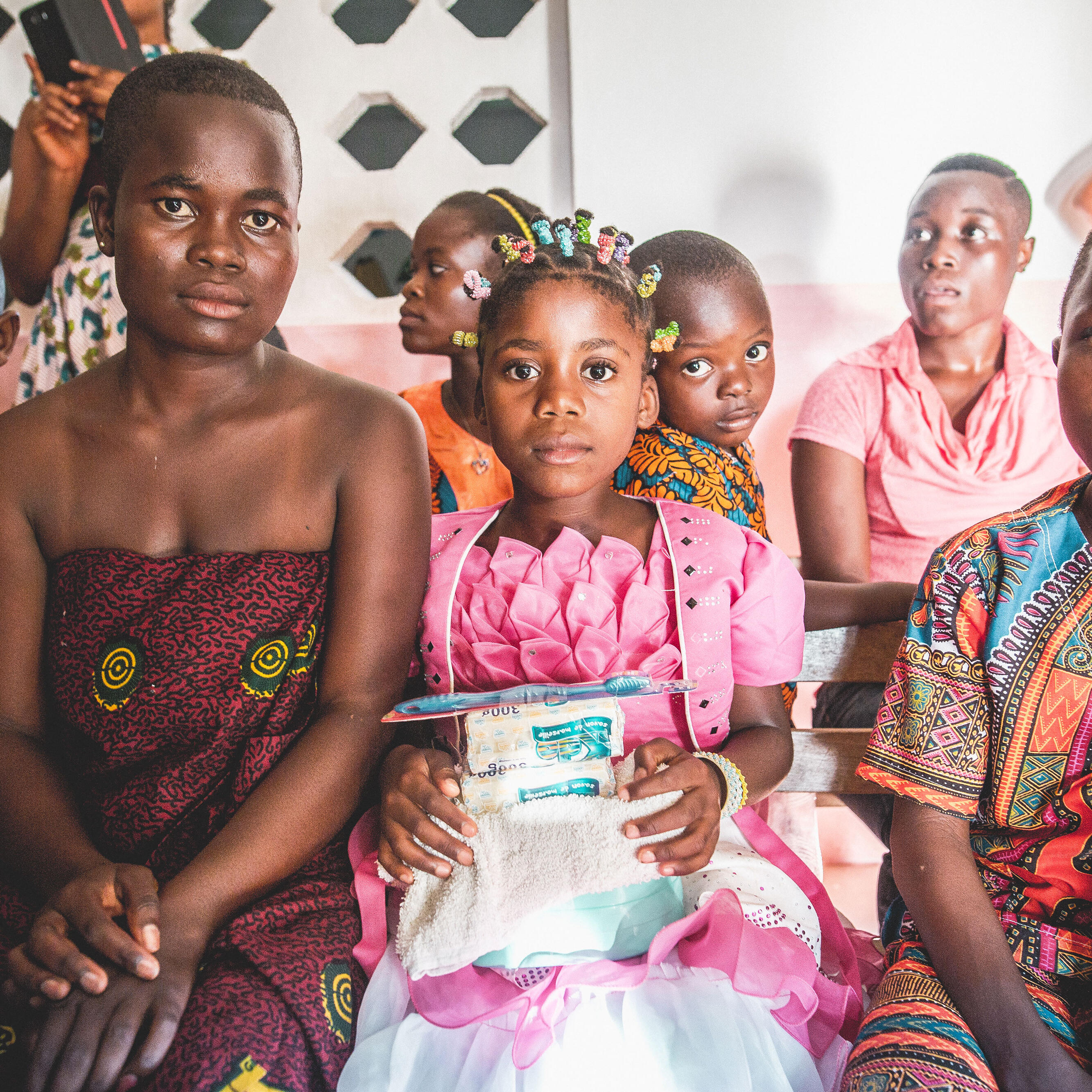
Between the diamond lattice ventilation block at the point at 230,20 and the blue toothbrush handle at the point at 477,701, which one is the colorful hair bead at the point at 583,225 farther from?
the diamond lattice ventilation block at the point at 230,20

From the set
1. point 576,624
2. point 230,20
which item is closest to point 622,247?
point 576,624

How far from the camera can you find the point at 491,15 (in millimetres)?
2699

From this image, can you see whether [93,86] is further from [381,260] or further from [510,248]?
[510,248]

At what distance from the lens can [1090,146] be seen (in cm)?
258

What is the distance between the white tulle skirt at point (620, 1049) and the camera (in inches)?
35.9

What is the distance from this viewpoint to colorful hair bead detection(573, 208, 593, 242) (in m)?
1.40

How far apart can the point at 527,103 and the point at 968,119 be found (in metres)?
1.20

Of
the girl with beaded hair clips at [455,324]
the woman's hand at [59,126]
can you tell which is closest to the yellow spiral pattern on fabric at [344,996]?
the girl with beaded hair clips at [455,324]

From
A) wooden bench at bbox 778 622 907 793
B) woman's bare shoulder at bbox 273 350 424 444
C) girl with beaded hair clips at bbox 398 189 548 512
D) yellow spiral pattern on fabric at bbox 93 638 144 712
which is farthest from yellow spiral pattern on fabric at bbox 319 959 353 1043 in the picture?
girl with beaded hair clips at bbox 398 189 548 512

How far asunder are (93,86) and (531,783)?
6.03ft

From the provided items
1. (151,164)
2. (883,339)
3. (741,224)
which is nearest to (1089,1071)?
(151,164)

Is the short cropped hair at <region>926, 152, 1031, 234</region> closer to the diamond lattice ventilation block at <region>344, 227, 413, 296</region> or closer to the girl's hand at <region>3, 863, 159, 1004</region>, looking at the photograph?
the diamond lattice ventilation block at <region>344, 227, 413, 296</region>

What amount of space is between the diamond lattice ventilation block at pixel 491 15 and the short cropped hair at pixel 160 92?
1716 millimetres

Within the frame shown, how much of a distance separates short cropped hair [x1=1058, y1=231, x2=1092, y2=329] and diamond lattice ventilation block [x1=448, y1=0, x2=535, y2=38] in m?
2.00
